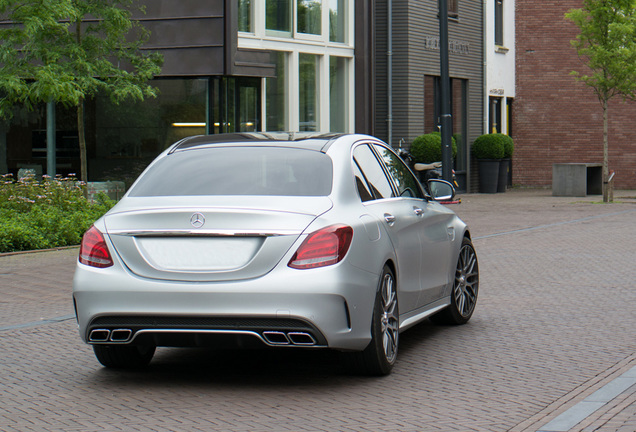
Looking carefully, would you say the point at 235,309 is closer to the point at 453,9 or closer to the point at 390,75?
the point at 390,75

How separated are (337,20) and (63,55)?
32.1 feet

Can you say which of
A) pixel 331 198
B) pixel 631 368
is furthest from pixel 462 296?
pixel 331 198

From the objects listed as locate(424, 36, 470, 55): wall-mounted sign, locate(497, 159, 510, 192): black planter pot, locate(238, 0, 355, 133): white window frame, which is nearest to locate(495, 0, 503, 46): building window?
locate(424, 36, 470, 55): wall-mounted sign

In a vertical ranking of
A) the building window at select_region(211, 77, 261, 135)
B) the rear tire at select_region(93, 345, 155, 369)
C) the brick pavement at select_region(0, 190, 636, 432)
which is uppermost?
the building window at select_region(211, 77, 261, 135)

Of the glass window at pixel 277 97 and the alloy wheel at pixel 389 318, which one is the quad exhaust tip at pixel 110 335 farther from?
the glass window at pixel 277 97

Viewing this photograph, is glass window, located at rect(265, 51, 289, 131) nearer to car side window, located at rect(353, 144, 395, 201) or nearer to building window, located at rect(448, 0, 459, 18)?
building window, located at rect(448, 0, 459, 18)

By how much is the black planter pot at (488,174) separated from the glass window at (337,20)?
7576 mm

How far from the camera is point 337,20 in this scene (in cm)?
2623

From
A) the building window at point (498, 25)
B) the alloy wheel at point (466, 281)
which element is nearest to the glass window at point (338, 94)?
the building window at point (498, 25)

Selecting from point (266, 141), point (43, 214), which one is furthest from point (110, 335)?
point (43, 214)

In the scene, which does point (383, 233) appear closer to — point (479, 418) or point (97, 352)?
point (479, 418)

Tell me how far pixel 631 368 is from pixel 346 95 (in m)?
20.3

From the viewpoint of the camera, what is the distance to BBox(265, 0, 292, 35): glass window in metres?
23.6

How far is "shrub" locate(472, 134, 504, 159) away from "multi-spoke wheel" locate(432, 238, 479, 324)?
23.5 metres
